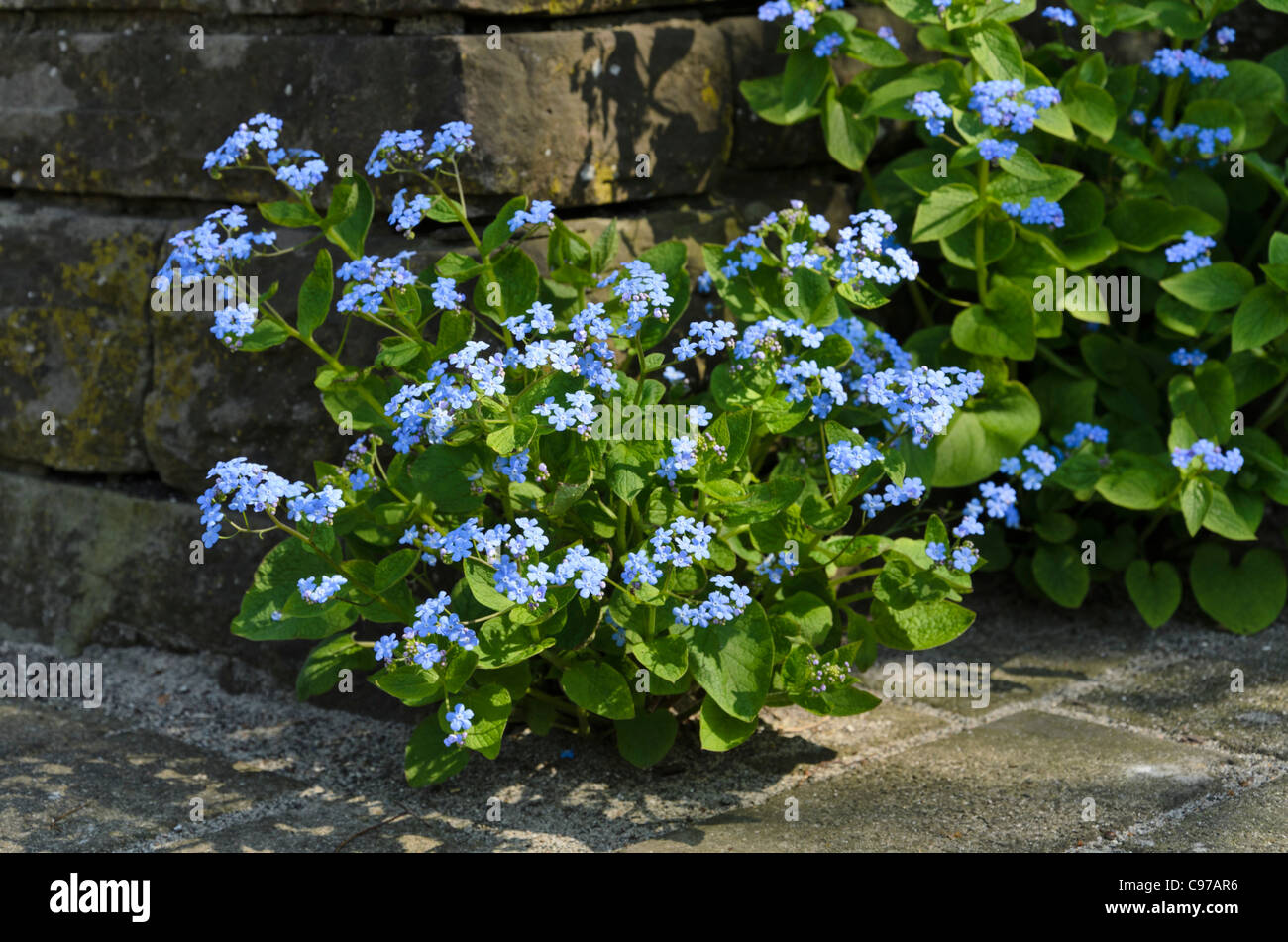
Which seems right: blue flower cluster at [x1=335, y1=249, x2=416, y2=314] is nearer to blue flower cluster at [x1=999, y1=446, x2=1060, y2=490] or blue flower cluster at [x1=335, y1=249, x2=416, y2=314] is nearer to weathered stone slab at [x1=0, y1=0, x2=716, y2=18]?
weathered stone slab at [x1=0, y1=0, x2=716, y2=18]

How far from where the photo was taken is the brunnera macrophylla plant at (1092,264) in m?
2.95

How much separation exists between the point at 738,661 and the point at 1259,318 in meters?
1.50

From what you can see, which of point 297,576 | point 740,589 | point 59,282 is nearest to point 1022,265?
point 740,589

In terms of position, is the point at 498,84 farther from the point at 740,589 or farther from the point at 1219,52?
the point at 1219,52

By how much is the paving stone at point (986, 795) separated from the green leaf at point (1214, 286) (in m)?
0.99

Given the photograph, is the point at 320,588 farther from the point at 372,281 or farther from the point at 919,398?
the point at 919,398

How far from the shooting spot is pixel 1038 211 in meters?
2.95

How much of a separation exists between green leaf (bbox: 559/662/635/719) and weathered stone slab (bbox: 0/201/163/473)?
4.56ft

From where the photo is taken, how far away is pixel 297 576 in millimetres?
2572

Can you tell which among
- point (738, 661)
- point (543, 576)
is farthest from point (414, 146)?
point (738, 661)

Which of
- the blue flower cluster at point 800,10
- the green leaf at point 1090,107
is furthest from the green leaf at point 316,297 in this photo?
the green leaf at point 1090,107

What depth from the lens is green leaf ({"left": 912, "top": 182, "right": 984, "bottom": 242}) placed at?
2.92 meters

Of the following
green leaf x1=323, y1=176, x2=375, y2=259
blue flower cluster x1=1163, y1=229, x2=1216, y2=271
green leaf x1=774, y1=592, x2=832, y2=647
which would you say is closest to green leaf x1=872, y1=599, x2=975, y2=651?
green leaf x1=774, y1=592, x2=832, y2=647

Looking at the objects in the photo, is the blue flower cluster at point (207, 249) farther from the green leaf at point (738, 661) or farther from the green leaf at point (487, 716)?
the green leaf at point (738, 661)
